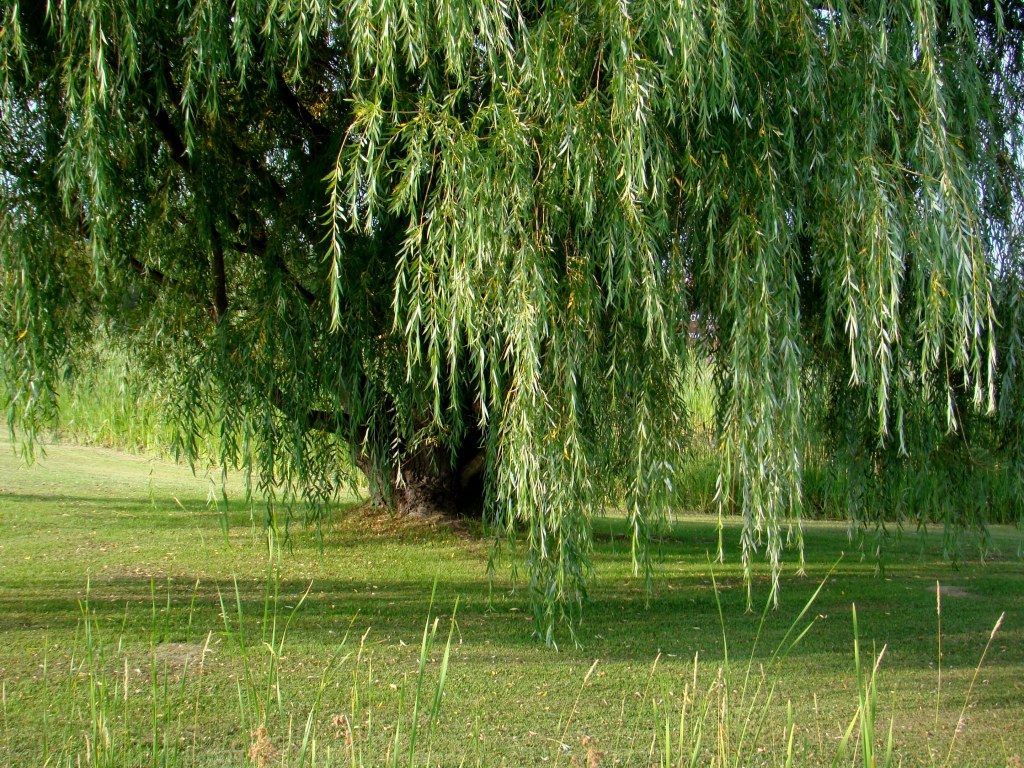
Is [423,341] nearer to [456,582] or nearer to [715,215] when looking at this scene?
[715,215]

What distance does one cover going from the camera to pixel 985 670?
4.82 meters

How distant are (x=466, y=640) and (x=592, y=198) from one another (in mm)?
2629

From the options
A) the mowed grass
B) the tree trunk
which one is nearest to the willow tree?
the mowed grass

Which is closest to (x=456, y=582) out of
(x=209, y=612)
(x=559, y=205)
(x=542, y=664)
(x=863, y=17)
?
(x=209, y=612)

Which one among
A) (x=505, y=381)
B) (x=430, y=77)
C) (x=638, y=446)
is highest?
(x=430, y=77)

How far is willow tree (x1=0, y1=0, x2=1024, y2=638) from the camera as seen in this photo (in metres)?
3.35

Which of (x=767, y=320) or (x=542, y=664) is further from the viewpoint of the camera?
(x=542, y=664)

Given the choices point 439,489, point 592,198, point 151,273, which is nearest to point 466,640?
point 151,273

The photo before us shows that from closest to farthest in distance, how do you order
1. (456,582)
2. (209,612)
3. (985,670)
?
(985,670) → (209,612) → (456,582)

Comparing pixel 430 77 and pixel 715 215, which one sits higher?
pixel 430 77

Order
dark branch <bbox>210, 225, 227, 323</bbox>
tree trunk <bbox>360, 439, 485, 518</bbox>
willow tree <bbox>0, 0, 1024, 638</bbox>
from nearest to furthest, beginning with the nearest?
willow tree <bbox>0, 0, 1024, 638</bbox> < dark branch <bbox>210, 225, 227, 323</bbox> < tree trunk <bbox>360, 439, 485, 518</bbox>

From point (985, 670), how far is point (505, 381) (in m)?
2.90

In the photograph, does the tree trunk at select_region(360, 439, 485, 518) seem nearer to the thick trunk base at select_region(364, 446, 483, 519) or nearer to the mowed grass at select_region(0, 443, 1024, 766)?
the thick trunk base at select_region(364, 446, 483, 519)

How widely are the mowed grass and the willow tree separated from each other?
0.72 metres
